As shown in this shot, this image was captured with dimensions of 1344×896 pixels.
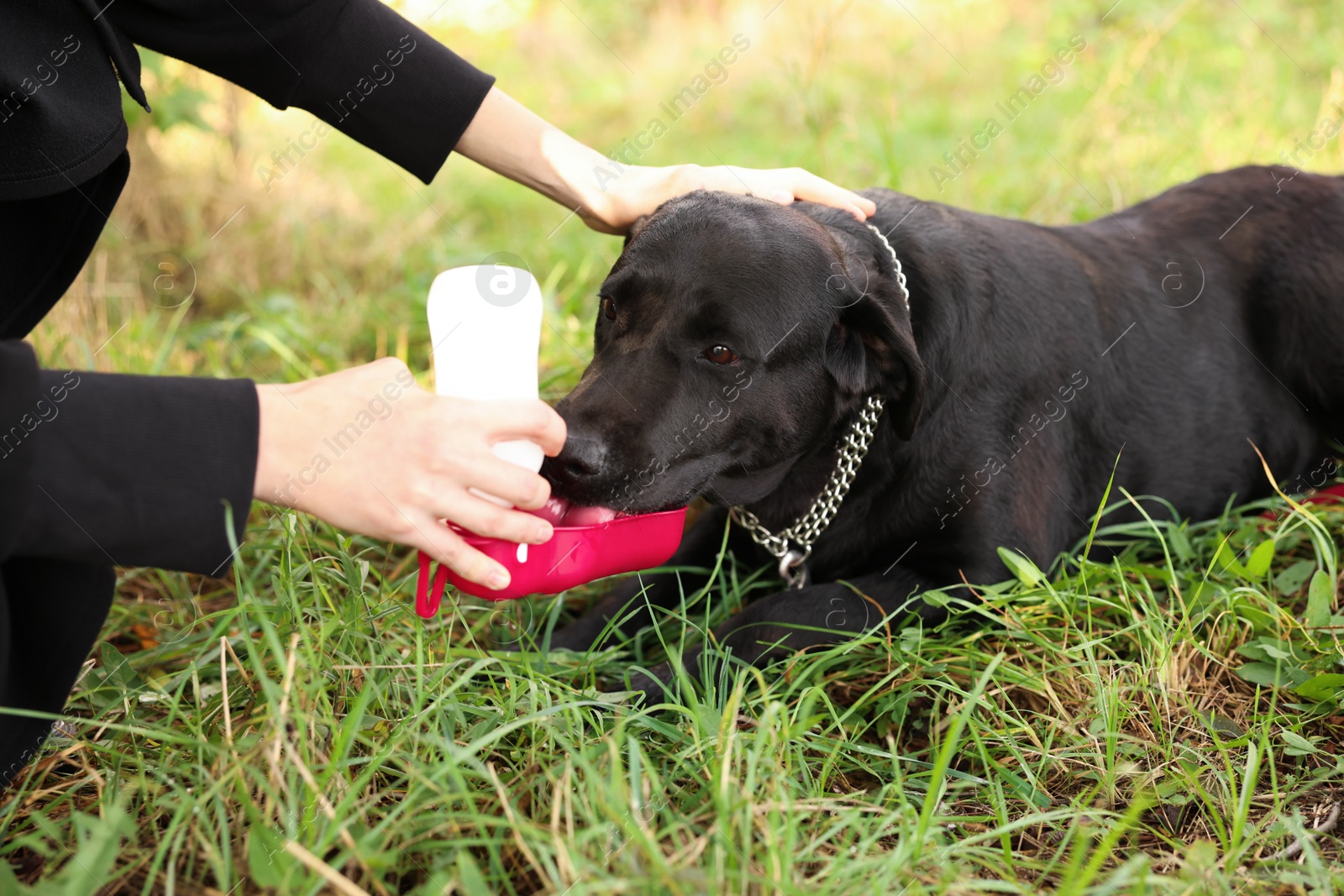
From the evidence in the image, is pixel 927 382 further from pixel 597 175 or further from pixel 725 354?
pixel 597 175

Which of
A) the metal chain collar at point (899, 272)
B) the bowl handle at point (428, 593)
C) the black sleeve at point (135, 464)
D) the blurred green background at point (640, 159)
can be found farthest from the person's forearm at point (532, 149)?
the black sleeve at point (135, 464)

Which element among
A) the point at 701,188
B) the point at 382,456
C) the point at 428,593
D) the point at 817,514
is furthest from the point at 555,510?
the point at 701,188

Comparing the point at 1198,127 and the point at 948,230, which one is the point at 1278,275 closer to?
the point at 948,230

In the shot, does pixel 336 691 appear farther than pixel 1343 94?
No

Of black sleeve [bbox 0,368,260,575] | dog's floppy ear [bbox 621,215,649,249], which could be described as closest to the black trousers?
black sleeve [bbox 0,368,260,575]

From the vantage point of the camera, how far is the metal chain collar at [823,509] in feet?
7.35

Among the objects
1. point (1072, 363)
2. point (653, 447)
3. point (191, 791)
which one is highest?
point (1072, 363)

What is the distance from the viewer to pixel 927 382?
7.11ft

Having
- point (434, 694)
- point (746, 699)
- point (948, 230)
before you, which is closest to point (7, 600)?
point (434, 694)

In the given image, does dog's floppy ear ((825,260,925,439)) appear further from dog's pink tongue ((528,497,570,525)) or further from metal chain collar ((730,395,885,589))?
dog's pink tongue ((528,497,570,525))

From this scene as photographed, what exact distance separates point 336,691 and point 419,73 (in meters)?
1.37

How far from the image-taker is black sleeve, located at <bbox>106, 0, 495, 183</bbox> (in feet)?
6.85

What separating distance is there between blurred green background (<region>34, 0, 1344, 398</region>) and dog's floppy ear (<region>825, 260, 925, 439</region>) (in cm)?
114

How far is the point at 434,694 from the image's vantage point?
69.8 inches
